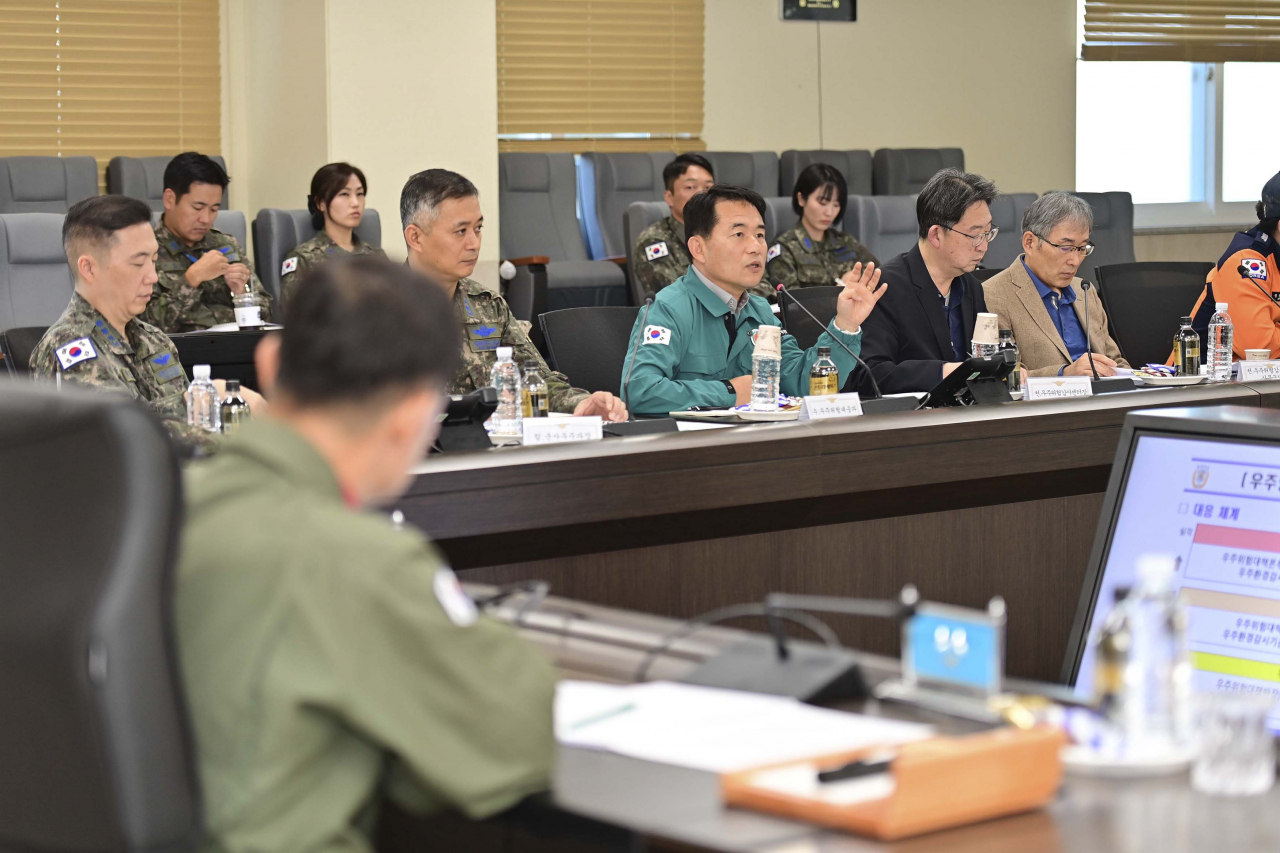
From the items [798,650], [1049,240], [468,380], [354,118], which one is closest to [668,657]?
[798,650]

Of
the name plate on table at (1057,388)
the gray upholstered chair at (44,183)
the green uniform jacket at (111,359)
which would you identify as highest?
the gray upholstered chair at (44,183)

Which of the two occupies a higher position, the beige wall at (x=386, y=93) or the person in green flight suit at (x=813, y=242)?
the beige wall at (x=386, y=93)

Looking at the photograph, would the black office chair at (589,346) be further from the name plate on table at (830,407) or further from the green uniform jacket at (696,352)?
the name plate on table at (830,407)

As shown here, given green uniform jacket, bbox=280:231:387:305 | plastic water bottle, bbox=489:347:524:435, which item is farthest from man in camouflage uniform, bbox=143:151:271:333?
plastic water bottle, bbox=489:347:524:435

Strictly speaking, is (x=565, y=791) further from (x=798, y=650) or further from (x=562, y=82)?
(x=562, y=82)

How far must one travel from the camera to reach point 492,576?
2.23m

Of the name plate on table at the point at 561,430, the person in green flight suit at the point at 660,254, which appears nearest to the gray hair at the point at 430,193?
the name plate on table at the point at 561,430

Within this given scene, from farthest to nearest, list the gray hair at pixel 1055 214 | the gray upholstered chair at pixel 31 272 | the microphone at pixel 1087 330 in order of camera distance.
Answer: the gray upholstered chair at pixel 31 272, the gray hair at pixel 1055 214, the microphone at pixel 1087 330

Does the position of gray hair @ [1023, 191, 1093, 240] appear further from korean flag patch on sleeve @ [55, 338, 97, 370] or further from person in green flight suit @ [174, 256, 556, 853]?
person in green flight suit @ [174, 256, 556, 853]

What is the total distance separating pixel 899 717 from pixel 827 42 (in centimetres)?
809

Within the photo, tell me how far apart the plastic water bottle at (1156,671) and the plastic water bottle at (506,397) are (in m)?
1.79

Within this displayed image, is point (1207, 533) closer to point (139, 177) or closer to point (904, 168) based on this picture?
point (139, 177)

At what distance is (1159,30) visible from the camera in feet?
29.9

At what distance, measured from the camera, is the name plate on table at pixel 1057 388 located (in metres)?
3.00
